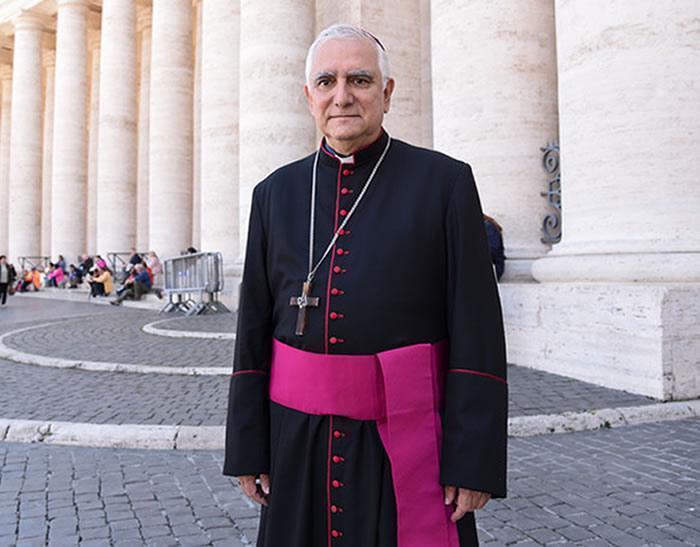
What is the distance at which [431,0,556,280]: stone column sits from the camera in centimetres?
843

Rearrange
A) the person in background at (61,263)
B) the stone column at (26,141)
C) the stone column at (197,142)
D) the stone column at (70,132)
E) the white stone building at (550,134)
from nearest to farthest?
the white stone building at (550,134) < the stone column at (197,142) < the stone column at (70,132) < the person in background at (61,263) < the stone column at (26,141)

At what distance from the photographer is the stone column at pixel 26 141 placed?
99.5 feet

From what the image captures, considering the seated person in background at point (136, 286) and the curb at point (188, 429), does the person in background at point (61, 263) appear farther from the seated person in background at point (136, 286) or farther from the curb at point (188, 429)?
the curb at point (188, 429)

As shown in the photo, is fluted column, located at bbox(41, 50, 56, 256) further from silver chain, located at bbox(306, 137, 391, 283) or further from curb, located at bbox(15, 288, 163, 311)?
silver chain, located at bbox(306, 137, 391, 283)

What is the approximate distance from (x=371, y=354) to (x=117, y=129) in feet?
80.7

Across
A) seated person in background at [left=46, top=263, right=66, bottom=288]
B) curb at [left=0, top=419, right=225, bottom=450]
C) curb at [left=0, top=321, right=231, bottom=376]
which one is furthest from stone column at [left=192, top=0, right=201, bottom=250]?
curb at [left=0, top=419, right=225, bottom=450]

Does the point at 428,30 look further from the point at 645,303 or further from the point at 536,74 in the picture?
the point at 645,303

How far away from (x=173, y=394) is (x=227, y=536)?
127 inches

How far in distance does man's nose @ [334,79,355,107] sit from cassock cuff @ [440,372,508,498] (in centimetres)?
86

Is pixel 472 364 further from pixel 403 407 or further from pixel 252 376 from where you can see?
pixel 252 376

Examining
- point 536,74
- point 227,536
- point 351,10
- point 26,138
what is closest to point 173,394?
point 227,536

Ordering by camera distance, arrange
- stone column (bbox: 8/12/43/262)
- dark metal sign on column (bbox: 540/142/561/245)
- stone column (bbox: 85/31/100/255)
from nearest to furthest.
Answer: dark metal sign on column (bbox: 540/142/561/245), stone column (bbox: 85/31/100/255), stone column (bbox: 8/12/43/262)

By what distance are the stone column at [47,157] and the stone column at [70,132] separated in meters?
5.83

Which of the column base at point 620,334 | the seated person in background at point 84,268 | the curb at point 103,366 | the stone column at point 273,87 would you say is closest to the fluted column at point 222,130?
the stone column at point 273,87
